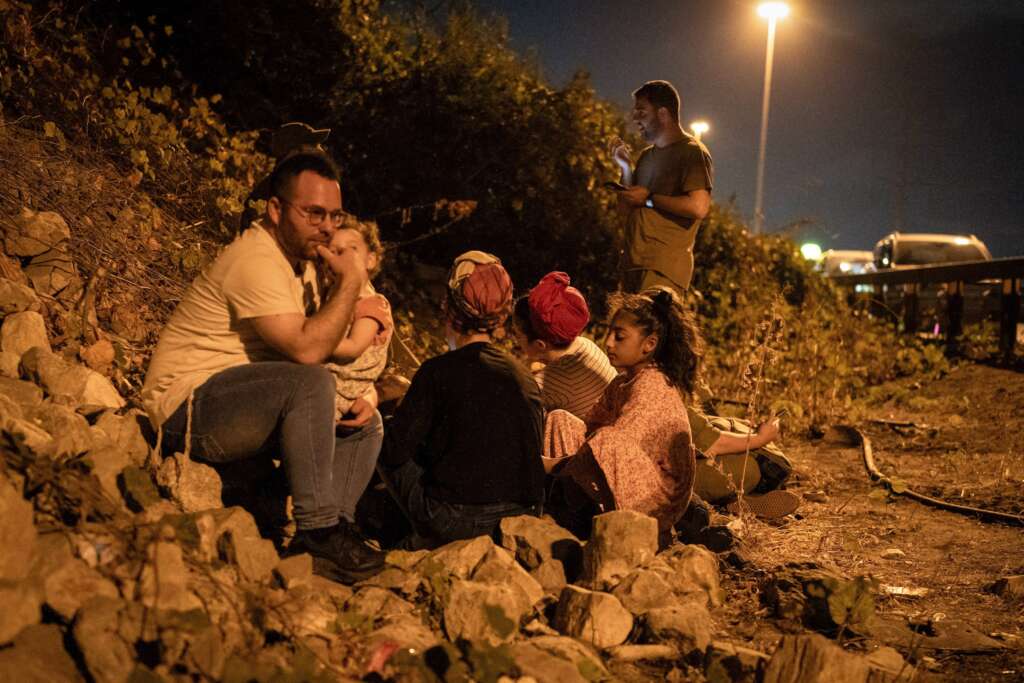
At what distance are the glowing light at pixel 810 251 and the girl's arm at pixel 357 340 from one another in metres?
8.71

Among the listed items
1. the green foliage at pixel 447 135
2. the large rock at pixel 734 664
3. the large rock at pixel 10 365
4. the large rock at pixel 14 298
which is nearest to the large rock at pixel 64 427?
the large rock at pixel 10 365

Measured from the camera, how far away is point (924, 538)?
5.15 metres

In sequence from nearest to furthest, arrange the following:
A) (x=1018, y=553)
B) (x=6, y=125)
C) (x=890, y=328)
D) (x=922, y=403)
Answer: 1. (x=1018, y=553)
2. (x=6, y=125)
3. (x=922, y=403)
4. (x=890, y=328)

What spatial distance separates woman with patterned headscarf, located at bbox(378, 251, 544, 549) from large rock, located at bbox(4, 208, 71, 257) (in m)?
2.60

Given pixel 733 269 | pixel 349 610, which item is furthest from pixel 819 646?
pixel 733 269

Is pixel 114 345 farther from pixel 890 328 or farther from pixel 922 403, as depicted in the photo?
pixel 890 328

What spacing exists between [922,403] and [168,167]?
6.83 m

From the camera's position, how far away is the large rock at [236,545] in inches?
122

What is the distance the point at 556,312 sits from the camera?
4.74 metres

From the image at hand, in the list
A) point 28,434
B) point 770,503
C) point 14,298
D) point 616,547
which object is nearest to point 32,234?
point 14,298

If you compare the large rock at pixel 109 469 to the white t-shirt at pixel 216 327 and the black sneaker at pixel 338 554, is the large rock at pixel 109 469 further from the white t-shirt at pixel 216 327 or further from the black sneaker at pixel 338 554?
the black sneaker at pixel 338 554

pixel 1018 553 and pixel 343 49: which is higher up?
pixel 343 49

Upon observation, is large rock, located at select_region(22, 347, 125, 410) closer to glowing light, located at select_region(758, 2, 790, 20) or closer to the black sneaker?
the black sneaker

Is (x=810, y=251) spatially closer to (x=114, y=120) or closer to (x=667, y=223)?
(x=667, y=223)
